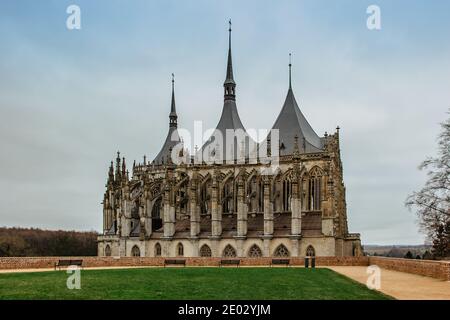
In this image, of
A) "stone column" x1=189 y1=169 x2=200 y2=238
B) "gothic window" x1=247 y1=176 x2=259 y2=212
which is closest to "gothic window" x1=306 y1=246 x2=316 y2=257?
"gothic window" x1=247 y1=176 x2=259 y2=212

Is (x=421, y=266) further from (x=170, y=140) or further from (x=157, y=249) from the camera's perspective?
(x=170, y=140)

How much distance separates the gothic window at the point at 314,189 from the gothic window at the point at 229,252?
8.47m

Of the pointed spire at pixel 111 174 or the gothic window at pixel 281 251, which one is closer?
the gothic window at pixel 281 251

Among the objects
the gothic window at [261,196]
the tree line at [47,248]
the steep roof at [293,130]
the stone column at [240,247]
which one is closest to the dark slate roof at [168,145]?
the gothic window at [261,196]

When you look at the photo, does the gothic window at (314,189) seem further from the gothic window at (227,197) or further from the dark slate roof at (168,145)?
the dark slate roof at (168,145)

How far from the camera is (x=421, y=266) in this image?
83.5 ft

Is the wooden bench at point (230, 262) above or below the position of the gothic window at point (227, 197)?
below

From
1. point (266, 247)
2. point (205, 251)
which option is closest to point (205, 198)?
point (205, 251)

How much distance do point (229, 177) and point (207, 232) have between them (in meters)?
6.48

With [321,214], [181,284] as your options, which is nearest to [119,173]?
[321,214]

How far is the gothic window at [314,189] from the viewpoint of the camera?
2109 inches

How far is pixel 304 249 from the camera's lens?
161 ft

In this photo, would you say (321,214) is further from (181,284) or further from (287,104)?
(181,284)

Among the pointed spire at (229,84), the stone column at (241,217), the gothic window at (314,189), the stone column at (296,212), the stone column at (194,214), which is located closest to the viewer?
the stone column at (296,212)
